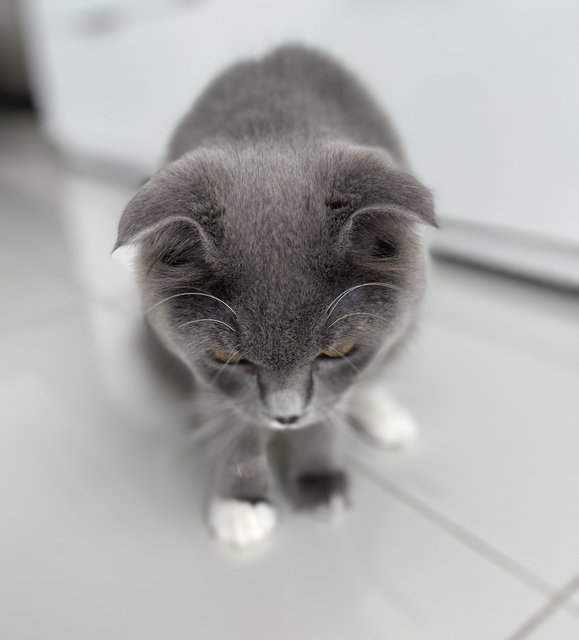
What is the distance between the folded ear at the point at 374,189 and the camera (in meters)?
0.67

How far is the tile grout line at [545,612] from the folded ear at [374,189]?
476mm

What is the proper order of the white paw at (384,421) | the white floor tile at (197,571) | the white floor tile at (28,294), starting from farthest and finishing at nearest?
the white floor tile at (28,294)
the white paw at (384,421)
the white floor tile at (197,571)

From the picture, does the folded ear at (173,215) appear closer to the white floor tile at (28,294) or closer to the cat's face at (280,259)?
the cat's face at (280,259)

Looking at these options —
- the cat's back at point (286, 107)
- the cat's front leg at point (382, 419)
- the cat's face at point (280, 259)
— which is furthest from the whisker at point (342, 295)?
the cat's front leg at point (382, 419)

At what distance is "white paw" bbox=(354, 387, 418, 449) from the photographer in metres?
1.08

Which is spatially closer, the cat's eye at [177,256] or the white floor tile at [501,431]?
the cat's eye at [177,256]

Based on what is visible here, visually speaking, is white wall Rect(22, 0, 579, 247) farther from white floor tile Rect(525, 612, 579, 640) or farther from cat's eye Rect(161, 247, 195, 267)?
white floor tile Rect(525, 612, 579, 640)

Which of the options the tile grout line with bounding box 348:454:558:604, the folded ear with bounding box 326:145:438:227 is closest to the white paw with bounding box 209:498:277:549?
the tile grout line with bounding box 348:454:558:604

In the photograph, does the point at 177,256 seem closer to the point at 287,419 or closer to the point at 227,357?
the point at 227,357

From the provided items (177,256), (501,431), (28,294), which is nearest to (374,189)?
(177,256)

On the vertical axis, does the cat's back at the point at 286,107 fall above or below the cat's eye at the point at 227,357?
above

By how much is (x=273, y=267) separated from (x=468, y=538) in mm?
476

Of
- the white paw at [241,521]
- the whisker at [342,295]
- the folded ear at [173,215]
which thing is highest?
the folded ear at [173,215]

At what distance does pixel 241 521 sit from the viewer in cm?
90
